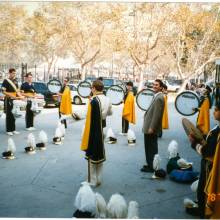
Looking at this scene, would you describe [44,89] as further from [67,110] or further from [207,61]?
[207,61]

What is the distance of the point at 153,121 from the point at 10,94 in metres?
3.81

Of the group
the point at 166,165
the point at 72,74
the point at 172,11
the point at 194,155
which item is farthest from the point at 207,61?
the point at 72,74

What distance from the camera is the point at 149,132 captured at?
5488 millimetres

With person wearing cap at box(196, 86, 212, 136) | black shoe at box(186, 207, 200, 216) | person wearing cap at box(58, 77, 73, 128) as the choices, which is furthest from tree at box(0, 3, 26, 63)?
black shoe at box(186, 207, 200, 216)

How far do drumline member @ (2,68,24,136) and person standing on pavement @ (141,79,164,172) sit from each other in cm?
363

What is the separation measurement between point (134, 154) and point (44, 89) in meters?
7.72

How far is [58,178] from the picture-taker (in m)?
5.23

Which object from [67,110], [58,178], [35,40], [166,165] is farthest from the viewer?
[35,40]

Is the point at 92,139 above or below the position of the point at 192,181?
above

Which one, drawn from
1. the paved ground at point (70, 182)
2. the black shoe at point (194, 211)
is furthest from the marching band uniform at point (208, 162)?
the paved ground at point (70, 182)

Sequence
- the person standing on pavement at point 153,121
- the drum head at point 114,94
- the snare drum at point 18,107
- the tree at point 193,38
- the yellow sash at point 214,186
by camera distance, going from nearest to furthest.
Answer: the yellow sash at point 214,186
the person standing on pavement at point 153,121
the drum head at point 114,94
the snare drum at point 18,107
the tree at point 193,38

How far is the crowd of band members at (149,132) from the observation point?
3.71 meters

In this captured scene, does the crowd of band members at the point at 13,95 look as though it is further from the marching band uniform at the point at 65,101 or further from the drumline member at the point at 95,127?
the drumline member at the point at 95,127

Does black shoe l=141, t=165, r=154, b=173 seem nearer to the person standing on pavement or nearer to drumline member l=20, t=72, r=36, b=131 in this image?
the person standing on pavement
